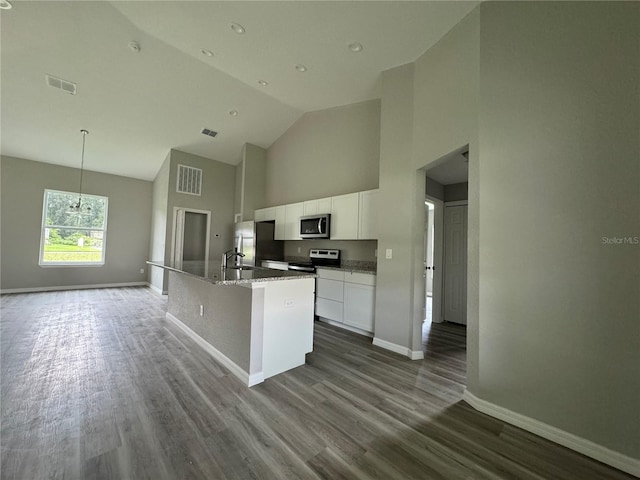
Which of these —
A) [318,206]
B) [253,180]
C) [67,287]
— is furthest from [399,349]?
[67,287]

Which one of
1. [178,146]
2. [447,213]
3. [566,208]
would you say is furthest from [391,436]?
[178,146]

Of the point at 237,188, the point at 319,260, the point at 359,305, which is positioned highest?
the point at 237,188

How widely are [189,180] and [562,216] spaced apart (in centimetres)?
678

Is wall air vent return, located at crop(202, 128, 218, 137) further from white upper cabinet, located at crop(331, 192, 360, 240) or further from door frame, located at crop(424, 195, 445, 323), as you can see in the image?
door frame, located at crop(424, 195, 445, 323)

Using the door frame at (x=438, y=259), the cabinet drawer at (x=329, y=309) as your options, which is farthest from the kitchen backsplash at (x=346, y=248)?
the door frame at (x=438, y=259)

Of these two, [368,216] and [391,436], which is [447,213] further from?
[391,436]

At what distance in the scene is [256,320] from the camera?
86.7 inches

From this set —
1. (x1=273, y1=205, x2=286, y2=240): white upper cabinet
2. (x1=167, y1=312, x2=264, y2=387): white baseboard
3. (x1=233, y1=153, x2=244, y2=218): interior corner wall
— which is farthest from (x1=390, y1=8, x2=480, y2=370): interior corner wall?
(x1=233, y1=153, x2=244, y2=218): interior corner wall

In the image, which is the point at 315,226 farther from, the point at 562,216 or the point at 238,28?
the point at 562,216

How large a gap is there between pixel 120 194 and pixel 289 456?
26.3ft

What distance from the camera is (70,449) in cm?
145

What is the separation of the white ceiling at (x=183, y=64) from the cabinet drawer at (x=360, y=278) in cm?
268

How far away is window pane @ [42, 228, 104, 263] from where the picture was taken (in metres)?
6.06

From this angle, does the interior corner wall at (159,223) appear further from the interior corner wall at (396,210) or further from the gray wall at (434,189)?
the gray wall at (434,189)
